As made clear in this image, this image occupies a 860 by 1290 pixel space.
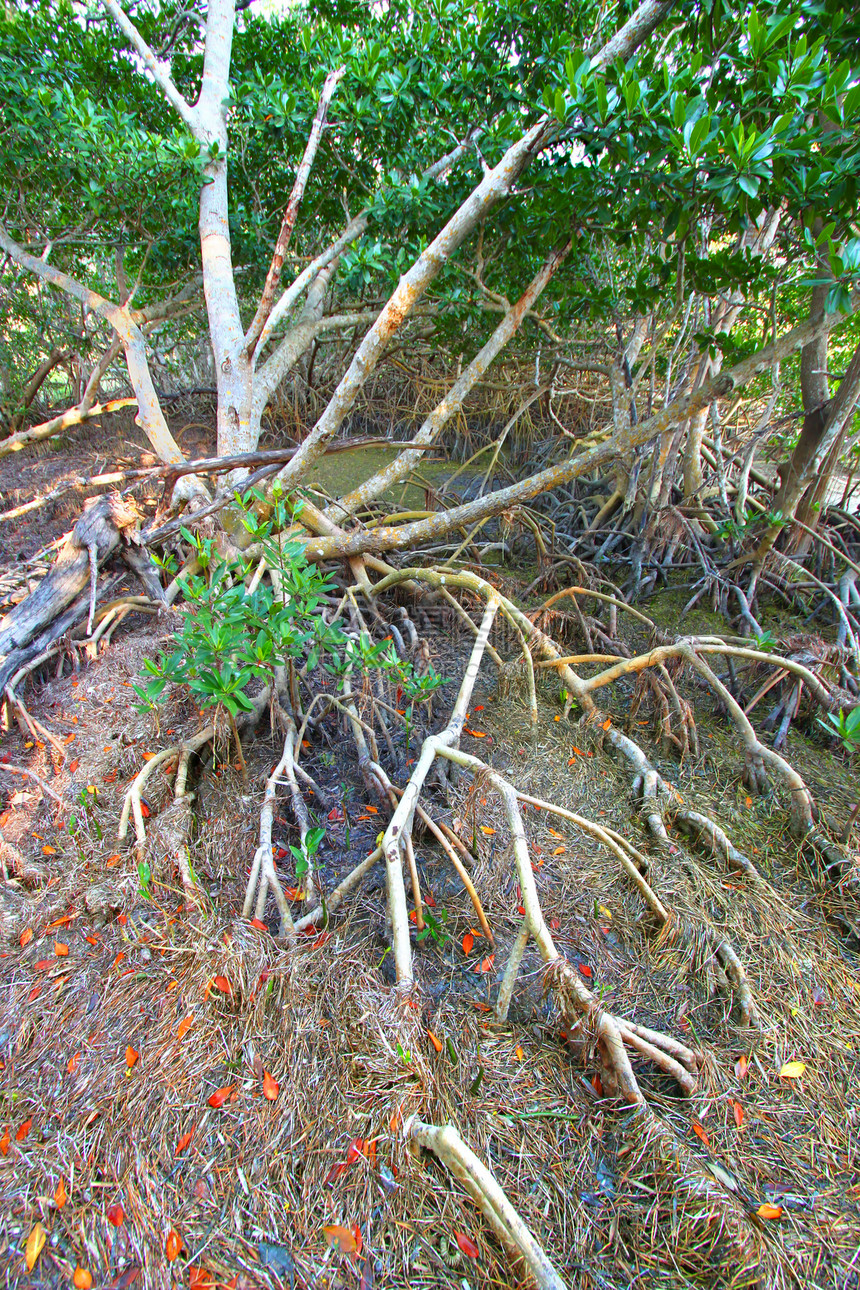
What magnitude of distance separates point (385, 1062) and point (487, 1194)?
1.20ft

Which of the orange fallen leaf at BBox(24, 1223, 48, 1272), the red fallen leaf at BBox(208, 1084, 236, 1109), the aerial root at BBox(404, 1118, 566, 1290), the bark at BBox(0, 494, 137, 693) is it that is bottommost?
the orange fallen leaf at BBox(24, 1223, 48, 1272)

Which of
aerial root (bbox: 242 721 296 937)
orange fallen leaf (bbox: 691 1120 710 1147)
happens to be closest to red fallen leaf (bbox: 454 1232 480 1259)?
orange fallen leaf (bbox: 691 1120 710 1147)

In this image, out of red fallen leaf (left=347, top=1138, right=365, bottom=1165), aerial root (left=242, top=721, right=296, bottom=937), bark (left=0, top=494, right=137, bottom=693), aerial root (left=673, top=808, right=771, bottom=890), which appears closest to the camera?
red fallen leaf (left=347, top=1138, right=365, bottom=1165)

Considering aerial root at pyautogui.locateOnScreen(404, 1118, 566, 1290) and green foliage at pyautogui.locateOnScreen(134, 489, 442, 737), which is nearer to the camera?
aerial root at pyautogui.locateOnScreen(404, 1118, 566, 1290)

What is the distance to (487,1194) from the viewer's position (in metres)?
1.20

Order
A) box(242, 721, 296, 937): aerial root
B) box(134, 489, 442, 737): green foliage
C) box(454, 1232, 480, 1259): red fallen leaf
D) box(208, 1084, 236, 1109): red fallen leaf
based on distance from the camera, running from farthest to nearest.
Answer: box(134, 489, 442, 737): green foliage → box(242, 721, 296, 937): aerial root → box(208, 1084, 236, 1109): red fallen leaf → box(454, 1232, 480, 1259): red fallen leaf

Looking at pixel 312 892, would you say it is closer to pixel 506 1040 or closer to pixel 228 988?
pixel 228 988

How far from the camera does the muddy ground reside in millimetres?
1233

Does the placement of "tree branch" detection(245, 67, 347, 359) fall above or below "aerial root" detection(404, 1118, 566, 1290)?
above

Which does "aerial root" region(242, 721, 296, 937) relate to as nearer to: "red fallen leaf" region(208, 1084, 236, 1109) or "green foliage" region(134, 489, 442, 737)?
"green foliage" region(134, 489, 442, 737)

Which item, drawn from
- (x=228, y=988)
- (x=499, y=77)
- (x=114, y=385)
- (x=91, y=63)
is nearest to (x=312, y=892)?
(x=228, y=988)

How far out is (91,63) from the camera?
13.0 feet

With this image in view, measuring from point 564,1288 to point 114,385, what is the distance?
11.5m

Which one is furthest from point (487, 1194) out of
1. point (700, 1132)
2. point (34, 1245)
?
point (34, 1245)
